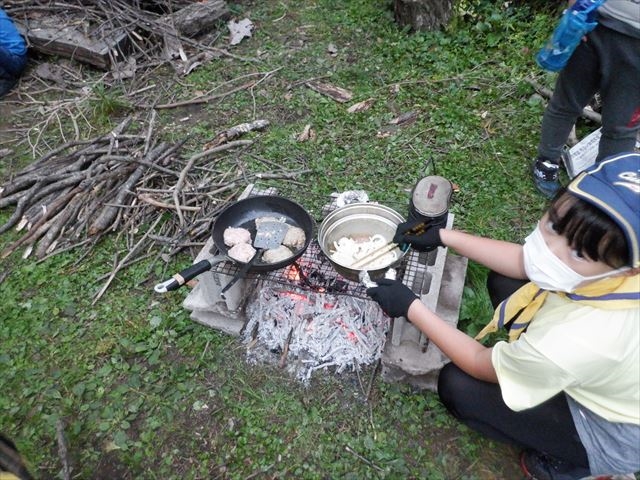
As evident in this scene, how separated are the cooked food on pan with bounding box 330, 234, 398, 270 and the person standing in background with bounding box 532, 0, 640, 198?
221 centimetres

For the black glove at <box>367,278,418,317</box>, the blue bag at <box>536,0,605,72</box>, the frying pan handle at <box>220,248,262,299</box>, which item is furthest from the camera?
the blue bag at <box>536,0,605,72</box>

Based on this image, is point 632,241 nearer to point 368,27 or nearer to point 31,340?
point 31,340

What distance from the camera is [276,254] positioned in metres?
2.97

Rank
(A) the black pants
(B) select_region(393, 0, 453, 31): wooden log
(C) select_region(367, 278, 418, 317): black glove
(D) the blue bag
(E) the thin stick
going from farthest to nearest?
(B) select_region(393, 0, 453, 31): wooden log → (D) the blue bag → (E) the thin stick → (C) select_region(367, 278, 418, 317): black glove → (A) the black pants

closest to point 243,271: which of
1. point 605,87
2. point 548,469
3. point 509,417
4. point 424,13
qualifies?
point 509,417

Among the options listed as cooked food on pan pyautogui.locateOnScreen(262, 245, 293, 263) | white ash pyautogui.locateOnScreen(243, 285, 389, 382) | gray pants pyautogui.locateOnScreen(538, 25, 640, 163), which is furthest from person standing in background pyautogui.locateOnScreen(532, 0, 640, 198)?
cooked food on pan pyautogui.locateOnScreen(262, 245, 293, 263)

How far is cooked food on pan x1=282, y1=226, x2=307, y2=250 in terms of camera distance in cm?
306

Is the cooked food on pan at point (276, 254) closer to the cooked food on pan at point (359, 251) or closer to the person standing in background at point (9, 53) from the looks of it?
the cooked food on pan at point (359, 251)

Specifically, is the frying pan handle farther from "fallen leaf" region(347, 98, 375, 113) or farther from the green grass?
"fallen leaf" region(347, 98, 375, 113)

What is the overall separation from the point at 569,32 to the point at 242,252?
9.38ft

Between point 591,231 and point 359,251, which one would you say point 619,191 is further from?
point 359,251

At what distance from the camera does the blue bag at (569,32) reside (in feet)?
10.7

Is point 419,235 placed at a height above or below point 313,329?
above

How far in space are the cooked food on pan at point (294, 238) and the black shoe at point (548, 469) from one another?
1.93 m
